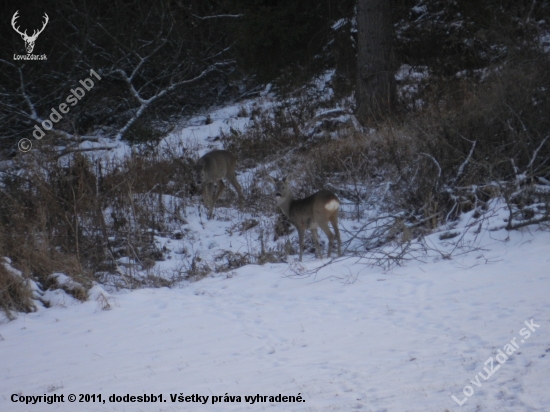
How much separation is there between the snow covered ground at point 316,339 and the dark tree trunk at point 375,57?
715cm

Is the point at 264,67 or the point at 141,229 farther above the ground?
the point at 264,67

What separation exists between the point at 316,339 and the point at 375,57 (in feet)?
34.3

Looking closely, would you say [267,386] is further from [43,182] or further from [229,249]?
[43,182]

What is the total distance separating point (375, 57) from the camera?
14.9 meters

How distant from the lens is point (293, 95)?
18547 millimetres

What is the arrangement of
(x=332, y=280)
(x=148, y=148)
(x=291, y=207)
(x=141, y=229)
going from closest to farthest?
(x=332, y=280) → (x=291, y=207) → (x=141, y=229) → (x=148, y=148)

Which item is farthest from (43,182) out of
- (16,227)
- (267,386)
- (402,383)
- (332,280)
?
(402,383)

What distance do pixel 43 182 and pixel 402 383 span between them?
8.27m
